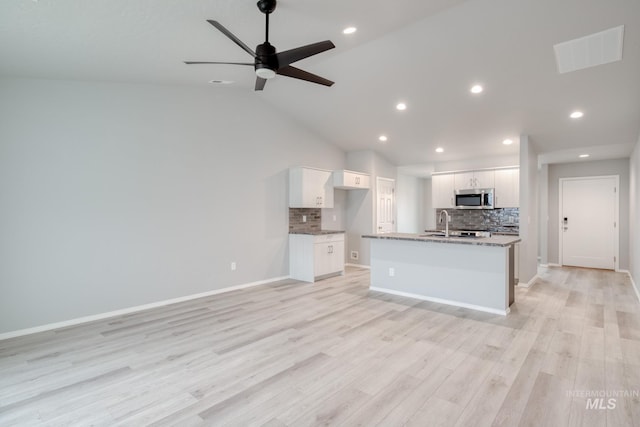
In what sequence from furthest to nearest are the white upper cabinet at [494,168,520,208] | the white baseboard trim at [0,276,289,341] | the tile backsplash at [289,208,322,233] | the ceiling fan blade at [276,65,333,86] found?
the white upper cabinet at [494,168,520,208], the tile backsplash at [289,208,322,233], the white baseboard trim at [0,276,289,341], the ceiling fan blade at [276,65,333,86]

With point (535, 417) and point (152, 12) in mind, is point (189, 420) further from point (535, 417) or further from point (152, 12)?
point (152, 12)

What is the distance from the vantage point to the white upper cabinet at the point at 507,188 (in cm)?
640

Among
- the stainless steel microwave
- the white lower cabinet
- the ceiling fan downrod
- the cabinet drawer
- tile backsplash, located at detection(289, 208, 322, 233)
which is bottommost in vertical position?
the white lower cabinet

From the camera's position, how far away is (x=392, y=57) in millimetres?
4020

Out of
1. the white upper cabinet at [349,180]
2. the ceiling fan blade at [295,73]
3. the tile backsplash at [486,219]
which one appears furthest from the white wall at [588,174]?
the ceiling fan blade at [295,73]

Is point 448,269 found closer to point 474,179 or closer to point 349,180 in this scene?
point 349,180

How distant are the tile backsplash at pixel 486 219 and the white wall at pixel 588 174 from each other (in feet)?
5.93

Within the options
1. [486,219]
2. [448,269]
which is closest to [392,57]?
[448,269]

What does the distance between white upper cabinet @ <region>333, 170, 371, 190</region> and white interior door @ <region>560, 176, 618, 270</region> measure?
478 cm

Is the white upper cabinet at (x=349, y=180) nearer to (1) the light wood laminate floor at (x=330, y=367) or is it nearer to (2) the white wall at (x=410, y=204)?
(2) the white wall at (x=410, y=204)

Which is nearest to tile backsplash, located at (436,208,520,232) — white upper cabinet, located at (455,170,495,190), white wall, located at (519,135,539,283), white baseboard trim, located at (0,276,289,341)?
white upper cabinet, located at (455,170,495,190)

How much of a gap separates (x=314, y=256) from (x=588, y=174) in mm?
6538

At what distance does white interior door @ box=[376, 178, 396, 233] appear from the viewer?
24.3 ft

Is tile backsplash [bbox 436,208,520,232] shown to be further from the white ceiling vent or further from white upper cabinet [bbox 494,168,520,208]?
the white ceiling vent
